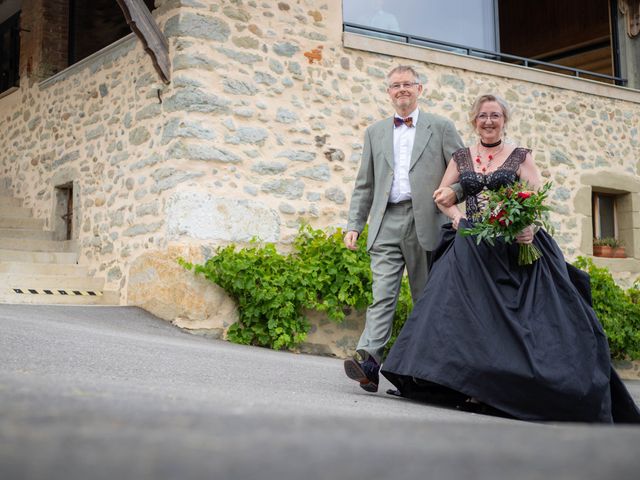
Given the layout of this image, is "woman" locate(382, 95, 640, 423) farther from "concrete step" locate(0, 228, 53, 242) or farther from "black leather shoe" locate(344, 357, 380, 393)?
"concrete step" locate(0, 228, 53, 242)

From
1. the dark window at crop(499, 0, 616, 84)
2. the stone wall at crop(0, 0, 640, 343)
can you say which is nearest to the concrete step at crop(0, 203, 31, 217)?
the stone wall at crop(0, 0, 640, 343)

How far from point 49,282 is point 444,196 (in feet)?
15.7

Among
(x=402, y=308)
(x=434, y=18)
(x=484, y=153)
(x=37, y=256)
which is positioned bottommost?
(x=402, y=308)

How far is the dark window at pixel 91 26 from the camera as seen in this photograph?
10.1 meters

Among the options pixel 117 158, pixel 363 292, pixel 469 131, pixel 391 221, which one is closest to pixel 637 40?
pixel 469 131

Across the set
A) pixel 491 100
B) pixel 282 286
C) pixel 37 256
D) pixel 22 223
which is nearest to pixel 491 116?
pixel 491 100

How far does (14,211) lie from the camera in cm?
952

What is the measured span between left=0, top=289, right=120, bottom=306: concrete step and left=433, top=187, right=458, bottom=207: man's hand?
423 cm

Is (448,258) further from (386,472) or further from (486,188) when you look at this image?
(386,472)

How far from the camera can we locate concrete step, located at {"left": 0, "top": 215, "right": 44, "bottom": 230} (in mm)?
9203

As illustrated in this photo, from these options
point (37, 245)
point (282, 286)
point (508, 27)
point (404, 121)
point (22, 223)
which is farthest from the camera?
point (508, 27)

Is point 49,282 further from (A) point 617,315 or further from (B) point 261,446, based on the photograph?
(B) point 261,446

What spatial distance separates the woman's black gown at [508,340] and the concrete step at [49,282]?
4.54 metres

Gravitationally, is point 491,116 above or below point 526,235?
above
